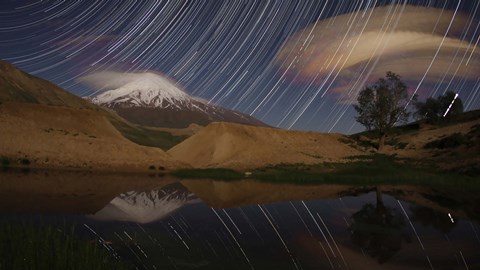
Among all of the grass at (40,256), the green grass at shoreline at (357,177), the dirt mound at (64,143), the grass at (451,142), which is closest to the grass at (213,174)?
the green grass at shoreline at (357,177)

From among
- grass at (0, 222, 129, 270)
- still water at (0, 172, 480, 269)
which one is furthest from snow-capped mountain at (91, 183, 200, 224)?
grass at (0, 222, 129, 270)

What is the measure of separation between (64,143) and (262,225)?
53.4 metres

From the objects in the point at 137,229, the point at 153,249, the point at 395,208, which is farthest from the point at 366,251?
the point at 395,208

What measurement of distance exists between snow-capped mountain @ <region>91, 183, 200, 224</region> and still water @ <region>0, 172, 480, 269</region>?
0.07 metres

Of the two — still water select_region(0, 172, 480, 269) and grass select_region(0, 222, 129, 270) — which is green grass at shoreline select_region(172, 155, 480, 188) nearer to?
still water select_region(0, 172, 480, 269)

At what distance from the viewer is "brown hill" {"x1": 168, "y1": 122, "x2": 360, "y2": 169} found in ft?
228

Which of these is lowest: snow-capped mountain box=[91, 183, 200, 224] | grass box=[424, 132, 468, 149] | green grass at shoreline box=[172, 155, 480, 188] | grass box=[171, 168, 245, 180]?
snow-capped mountain box=[91, 183, 200, 224]

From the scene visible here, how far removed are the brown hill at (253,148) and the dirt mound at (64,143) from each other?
8.17 meters

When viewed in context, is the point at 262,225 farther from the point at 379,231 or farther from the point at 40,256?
the point at 40,256

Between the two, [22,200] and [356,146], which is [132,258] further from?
[356,146]

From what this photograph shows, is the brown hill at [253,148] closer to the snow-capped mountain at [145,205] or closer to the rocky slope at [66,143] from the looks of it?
the rocky slope at [66,143]

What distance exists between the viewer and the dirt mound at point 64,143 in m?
59.4

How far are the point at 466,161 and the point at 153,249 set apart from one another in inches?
2104

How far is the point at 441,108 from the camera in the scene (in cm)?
10169
